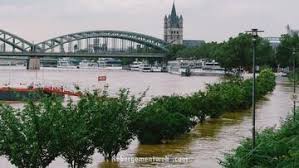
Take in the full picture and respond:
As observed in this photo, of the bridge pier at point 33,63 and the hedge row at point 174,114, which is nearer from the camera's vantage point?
the hedge row at point 174,114

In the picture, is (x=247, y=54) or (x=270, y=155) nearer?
(x=270, y=155)

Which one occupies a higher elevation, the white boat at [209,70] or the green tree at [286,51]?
the green tree at [286,51]

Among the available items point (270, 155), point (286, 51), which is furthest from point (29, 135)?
point (286, 51)

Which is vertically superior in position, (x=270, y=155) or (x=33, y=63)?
(x=270, y=155)

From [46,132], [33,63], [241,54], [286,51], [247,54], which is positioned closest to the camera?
[46,132]

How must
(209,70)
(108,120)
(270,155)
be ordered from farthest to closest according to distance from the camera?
(209,70), (108,120), (270,155)

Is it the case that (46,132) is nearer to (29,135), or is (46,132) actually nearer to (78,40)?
(29,135)

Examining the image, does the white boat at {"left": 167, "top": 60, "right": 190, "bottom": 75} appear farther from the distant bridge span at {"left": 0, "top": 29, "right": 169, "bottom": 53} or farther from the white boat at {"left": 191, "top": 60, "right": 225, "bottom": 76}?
the distant bridge span at {"left": 0, "top": 29, "right": 169, "bottom": 53}

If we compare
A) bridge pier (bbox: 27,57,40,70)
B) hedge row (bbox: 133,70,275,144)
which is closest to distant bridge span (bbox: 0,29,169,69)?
bridge pier (bbox: 27,57,40,70)

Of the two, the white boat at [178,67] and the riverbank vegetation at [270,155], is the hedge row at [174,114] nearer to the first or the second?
the riverbank vegetation at [270,155]

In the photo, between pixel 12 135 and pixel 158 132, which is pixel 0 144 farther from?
pixel 158 132

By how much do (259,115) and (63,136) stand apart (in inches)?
910

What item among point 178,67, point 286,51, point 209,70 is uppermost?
point 286,51

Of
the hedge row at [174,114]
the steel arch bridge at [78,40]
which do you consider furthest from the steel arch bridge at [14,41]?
the hedge row at [174,114]
